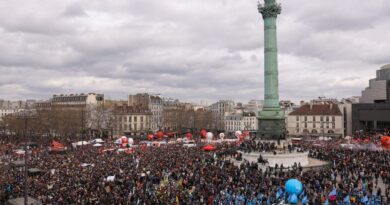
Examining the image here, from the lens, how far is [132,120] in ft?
335

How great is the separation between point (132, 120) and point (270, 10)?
6377 cm

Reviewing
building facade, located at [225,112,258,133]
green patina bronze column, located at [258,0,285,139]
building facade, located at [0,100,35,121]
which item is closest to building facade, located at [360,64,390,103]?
building facade, located at [225,112,258,133]

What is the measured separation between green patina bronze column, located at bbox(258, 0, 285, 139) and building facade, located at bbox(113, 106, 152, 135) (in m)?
56.9

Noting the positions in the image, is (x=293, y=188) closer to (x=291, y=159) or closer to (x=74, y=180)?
(x=74, y=180)

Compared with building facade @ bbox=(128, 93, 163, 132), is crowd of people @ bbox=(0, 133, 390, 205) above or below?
below

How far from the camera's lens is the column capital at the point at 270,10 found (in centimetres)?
4503

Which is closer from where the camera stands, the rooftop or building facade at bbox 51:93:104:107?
the rooftop

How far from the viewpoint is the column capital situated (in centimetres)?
4503

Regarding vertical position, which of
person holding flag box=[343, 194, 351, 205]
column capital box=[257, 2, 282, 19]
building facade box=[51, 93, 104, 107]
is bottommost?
person holding flag box=[343, 194, 351, 205]

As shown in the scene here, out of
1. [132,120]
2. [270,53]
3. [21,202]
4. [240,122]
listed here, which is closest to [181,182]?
[21,202]

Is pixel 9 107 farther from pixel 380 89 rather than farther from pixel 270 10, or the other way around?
pixel 270 10

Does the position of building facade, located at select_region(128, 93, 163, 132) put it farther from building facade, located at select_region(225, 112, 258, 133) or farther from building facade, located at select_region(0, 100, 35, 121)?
building facade, located at select_region(0, 100, 35, 121)

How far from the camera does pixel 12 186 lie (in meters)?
25.9

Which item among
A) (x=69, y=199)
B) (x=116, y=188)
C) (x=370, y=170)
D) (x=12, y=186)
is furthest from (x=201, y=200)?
(x=370, y=170)
